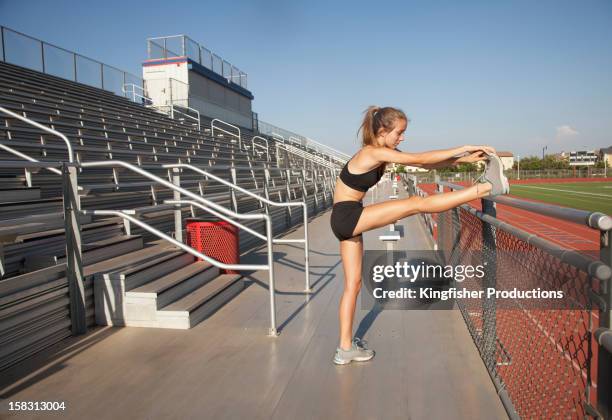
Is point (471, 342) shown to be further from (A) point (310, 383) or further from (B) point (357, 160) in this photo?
(B) point (357, 160)

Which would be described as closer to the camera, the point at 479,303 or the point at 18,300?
the point at 18,300

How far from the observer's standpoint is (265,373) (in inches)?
125

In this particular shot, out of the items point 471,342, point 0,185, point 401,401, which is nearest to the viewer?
point 401,401

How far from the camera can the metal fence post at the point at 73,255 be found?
3908 millimetres

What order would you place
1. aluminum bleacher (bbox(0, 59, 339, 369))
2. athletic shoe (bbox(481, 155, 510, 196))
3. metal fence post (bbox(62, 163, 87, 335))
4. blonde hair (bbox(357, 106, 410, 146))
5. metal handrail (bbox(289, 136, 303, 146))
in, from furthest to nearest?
metal handrail (bbox(289, 136, 303, 146)) < metal fence post (bbox(62, 163, 87, 335)) < aluminum bleacher (bbox(0, 59, 339, 369)) < blonde hair (bbox(357, 106, 410, 146)) < athletic shoe (bbox(481, 155, 510, 196))

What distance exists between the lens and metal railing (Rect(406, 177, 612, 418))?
157 centimetres

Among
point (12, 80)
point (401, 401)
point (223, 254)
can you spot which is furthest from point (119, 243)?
point (12, 80)

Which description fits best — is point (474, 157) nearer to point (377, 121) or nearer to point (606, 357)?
point (377, 121)

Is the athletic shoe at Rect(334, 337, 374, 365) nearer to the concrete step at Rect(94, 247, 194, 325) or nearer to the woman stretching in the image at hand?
the woman stretching

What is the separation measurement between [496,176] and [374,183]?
725mm

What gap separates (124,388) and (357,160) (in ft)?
6.64

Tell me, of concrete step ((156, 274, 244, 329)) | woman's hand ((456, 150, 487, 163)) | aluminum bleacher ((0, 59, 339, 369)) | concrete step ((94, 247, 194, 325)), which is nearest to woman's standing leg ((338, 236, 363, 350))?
woman's hand ((456, 150, 487, 163))

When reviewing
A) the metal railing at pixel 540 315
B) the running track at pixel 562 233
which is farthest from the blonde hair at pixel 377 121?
the running track at pixel 562 233

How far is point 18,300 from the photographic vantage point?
3.33 metres
